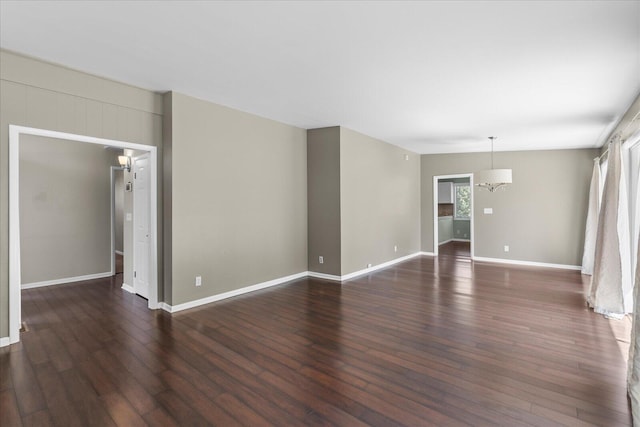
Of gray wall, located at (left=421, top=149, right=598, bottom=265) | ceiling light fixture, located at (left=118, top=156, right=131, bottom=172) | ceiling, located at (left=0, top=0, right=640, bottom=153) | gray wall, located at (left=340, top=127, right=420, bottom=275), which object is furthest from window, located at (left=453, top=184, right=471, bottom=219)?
ceiling light fixture, located at (left=118, top=156, right=131, bottom=172)

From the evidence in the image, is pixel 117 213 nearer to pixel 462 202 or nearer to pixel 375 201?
pixel 375 201

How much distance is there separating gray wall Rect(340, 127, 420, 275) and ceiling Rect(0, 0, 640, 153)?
4.74 feet

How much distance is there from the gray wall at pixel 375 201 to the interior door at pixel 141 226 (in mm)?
2927

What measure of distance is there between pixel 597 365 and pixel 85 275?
704 cm

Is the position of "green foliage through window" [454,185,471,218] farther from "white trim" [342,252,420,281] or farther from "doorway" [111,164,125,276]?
"doorway" [111,164,125,276]

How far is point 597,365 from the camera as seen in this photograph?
2.67 m

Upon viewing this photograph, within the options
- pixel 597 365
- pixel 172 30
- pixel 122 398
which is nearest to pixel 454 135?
pixel 597 365

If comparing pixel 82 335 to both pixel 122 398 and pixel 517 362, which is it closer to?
pixel 122 398

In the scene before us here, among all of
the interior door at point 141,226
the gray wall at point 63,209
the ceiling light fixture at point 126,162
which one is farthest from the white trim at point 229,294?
the gray wall at point 63,209

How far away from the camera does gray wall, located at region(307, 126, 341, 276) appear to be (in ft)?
18.2

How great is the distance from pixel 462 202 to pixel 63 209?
1127 cm

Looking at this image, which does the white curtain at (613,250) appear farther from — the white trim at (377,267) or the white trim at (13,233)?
the white trim at (13,233)

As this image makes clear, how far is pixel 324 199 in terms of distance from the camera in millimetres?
5684

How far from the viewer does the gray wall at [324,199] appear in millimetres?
5543
